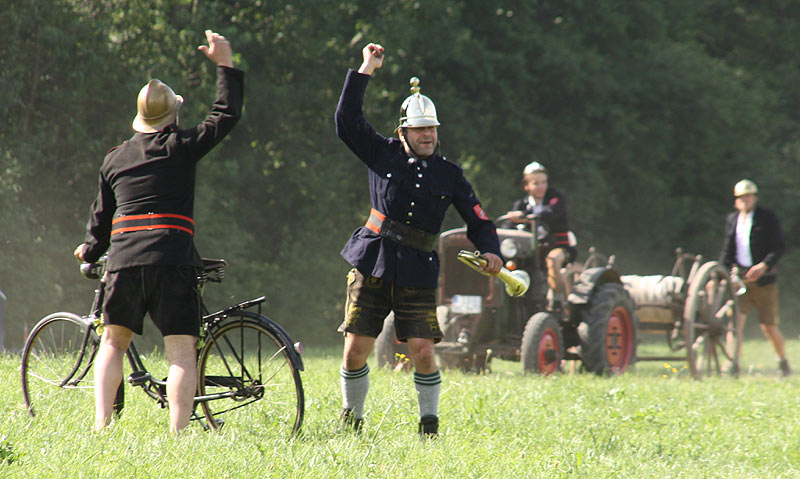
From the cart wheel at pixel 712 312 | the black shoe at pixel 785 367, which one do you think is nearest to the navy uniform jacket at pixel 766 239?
the cart wheel at pixel 712 312

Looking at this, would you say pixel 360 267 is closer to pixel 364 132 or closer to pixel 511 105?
pixel 364 132

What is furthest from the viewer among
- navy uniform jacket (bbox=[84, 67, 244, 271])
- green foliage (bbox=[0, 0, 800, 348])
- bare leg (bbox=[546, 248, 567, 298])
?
green foliage (bbox=[0, 0, 800, 348])

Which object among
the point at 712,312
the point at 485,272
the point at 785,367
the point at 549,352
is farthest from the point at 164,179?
the point at 785,367

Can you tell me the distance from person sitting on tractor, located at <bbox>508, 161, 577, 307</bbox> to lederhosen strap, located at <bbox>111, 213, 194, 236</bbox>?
576cm

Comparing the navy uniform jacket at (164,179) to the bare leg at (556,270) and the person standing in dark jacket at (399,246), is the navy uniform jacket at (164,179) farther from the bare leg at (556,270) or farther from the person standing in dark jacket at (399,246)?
the bare leg at (556,270)

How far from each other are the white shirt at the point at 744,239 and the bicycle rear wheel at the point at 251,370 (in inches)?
324

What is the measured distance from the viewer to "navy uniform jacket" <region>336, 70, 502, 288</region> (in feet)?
18.0

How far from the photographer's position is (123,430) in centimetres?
495

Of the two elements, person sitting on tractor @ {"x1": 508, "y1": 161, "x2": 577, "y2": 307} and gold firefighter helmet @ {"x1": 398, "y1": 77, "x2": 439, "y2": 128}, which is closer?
gold firefighter helmet @ {"x1": 398, "y1": 77, "x2": 439, "y2": 128}

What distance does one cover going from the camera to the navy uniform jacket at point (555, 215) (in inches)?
408

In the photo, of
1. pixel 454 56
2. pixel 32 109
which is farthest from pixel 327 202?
pixel 32 109

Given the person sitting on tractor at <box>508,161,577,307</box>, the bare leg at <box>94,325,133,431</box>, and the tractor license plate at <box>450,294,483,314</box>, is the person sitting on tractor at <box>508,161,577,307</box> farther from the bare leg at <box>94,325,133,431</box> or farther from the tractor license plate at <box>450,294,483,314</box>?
the bare leg at <box>94,325,133,431</box>

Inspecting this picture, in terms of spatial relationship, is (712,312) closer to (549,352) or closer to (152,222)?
(549,352)

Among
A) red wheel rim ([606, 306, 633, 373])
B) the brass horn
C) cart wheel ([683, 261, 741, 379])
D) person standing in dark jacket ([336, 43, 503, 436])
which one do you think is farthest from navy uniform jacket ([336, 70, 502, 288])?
cart wheel ([683, 261, 741, 379])
